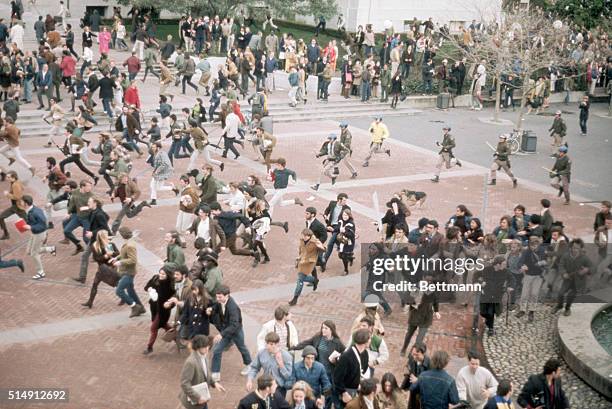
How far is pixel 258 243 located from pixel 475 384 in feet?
23.8

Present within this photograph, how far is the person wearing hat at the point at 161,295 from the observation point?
12.1 metres

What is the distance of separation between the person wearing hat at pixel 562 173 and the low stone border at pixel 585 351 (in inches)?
303

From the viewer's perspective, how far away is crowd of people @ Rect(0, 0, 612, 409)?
31.7 feet

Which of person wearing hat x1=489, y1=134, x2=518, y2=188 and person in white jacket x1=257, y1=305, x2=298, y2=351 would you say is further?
person wearing hat x1=489, y1=134, x2=518, y2=188

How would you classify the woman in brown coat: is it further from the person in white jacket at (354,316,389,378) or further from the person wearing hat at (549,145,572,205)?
the person wearing hat at (549,145,572,205)

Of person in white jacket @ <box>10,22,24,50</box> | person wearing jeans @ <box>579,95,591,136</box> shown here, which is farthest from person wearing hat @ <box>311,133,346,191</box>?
person in white jacket @ <box>10,22,24,50</box>

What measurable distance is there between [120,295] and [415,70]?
83.3ft

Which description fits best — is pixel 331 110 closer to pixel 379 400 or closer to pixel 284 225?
pixel 284 225

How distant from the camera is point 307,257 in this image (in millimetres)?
14078

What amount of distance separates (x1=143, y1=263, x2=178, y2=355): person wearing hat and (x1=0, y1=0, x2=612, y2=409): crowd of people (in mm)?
20

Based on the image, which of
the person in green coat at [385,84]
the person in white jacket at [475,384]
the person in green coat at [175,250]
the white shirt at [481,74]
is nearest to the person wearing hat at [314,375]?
the person in white jacket at [475,384]

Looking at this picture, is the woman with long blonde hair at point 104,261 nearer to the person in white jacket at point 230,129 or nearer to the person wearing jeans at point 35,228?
the person wearing jeans at point 35,228

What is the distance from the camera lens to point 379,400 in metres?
9.18

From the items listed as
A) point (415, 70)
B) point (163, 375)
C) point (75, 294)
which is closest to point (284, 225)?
point (75, 294)
